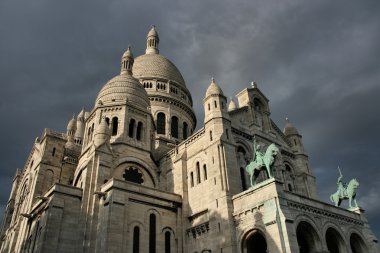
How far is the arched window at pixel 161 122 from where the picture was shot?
1961 inches

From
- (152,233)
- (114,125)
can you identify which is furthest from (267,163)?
(114,125)

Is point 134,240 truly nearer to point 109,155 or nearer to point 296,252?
point 109,155

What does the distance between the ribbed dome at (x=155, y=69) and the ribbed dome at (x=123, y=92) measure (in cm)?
1238

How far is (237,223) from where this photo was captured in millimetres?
26578

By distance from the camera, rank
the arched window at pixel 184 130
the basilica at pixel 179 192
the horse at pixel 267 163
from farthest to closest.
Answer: the arched window at pixel 184 130, the horse at pixel 267 163, the basilica at pixel 179 192

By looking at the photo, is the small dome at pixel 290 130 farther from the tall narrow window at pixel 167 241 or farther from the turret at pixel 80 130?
the turret at pixel 80 130

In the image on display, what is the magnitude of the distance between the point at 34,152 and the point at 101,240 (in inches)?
789

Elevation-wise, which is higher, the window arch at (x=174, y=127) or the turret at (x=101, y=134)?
the window arch at (x=174, y=127)

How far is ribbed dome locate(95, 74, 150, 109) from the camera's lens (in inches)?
1558

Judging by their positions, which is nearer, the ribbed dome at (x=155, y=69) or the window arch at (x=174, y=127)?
the window arch at (x=174, y=127)

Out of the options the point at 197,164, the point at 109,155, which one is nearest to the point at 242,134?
the point at 197,164

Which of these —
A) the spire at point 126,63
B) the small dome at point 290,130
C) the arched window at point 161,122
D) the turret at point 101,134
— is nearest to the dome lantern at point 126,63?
the spire at point 126,63

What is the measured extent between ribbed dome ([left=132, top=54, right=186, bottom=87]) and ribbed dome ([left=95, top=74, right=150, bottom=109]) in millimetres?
12381

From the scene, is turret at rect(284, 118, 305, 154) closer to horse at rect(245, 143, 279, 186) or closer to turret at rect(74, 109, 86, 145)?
horse at rect(245, 143, 279, 186)
